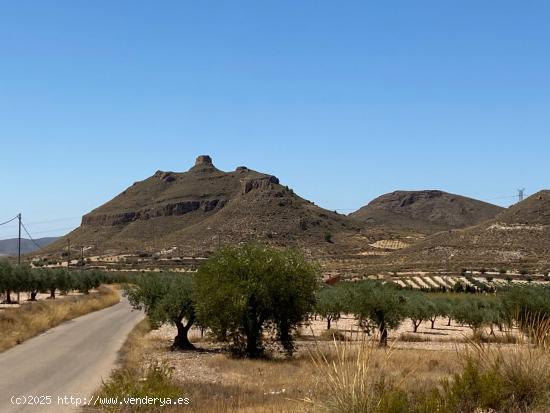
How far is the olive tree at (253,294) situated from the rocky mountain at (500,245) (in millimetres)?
76822

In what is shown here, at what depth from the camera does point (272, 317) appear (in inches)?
1215

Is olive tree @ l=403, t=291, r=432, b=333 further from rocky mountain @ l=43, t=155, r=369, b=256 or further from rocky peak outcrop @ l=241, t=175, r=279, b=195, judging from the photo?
rocky peak outcrop @ l=241, t=175, r=279, b=195

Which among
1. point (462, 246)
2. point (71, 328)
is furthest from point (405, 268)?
point (71, 328)

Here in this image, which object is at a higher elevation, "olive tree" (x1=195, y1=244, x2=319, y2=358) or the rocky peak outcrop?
the rocky peak outcrop

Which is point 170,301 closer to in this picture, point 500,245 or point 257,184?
point 500,245

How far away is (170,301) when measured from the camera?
3297cm

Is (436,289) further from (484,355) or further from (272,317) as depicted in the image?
(484,355)

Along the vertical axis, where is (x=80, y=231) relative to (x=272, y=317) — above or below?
above

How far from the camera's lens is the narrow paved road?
17261 millimetres

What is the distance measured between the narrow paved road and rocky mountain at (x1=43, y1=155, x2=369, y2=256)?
88.4m

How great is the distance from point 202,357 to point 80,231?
17156 cm

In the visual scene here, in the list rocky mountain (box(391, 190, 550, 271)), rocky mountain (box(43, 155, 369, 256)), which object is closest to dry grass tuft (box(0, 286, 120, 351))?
rocky mountain (box(391, 190, 550, 271))

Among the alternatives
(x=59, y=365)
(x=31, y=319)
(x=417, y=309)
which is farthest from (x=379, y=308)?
(x=59, y=365)

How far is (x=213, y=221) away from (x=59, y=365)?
122m
